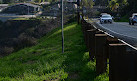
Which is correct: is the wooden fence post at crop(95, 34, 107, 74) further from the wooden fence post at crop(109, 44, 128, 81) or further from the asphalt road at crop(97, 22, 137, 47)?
the asphalt road at crop(97, 22, 137, 47)

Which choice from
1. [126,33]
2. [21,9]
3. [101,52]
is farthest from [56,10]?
[101,52]

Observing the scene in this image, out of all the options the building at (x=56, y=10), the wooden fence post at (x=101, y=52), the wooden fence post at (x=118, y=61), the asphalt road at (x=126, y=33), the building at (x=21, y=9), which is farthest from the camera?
the building at (x=21, y=9)

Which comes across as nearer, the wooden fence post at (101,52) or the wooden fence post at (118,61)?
the wooden fence post at (118,61)

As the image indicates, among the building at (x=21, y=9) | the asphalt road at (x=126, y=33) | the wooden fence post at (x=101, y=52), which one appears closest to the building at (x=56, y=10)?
the building at (x=21, y=9)

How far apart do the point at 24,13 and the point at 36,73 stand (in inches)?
3538

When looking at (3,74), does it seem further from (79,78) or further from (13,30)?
(13,30)

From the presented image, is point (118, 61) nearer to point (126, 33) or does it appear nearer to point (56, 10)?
point (126, 33)

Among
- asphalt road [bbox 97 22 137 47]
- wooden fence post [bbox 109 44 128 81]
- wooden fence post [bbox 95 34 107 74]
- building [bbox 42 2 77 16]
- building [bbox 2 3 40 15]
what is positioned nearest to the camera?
wooden fence post [bbox 109 44 128 81]

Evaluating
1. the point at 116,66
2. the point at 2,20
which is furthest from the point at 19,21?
the point at 116,66

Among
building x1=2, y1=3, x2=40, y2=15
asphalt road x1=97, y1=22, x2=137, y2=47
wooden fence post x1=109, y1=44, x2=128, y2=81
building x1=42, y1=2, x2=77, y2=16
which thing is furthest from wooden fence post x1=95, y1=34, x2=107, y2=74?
building x1=2, y1=3, x2=40, y2=15

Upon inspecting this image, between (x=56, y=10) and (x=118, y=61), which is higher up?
(x=56, y=10)

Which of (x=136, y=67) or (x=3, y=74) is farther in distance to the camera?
(x=3, y=74)

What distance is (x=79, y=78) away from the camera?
229 inches

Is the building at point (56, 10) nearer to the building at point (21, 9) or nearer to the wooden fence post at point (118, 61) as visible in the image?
the building at point (21, 9)
